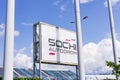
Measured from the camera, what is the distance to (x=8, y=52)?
37.4ft

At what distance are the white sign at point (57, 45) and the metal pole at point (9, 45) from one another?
315 inches

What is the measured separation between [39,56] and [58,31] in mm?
3870

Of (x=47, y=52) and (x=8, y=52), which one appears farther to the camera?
(x=47, y=52)

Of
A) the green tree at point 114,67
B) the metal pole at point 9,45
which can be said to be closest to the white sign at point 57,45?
the green tree at point 114,67

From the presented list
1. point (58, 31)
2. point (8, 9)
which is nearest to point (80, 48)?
point (58, 31)

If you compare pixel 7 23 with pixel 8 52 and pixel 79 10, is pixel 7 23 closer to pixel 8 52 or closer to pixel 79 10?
pixel 8 52

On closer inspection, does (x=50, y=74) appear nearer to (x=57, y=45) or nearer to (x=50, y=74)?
(x=50, y=74)

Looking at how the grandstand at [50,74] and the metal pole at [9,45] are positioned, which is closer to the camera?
the metal pole at [9,45]

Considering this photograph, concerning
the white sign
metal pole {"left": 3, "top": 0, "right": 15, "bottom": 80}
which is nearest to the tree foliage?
the white sign

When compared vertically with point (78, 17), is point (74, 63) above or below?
below

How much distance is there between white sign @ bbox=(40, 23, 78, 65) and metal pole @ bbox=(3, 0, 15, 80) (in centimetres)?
801

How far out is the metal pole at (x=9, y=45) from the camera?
11141mm

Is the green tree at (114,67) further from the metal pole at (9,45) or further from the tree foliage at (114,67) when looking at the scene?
the metal pole at (9,45)

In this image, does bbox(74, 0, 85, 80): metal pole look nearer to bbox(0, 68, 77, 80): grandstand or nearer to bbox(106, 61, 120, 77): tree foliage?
bbox(106, 61, 120, 77): tree foliage
